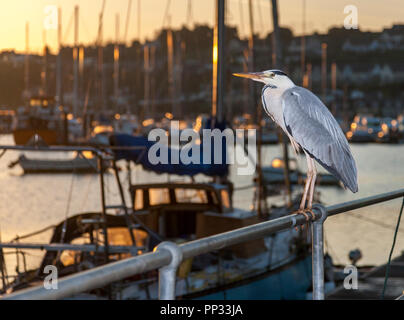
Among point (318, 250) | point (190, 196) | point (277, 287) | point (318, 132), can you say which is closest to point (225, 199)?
point (190, 196)

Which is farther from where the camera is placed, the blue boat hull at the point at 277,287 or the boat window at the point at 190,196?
the boat window at the point at 190,196

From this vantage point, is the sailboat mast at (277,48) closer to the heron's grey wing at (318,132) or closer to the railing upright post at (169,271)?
the heron's grey wing at (318,132)

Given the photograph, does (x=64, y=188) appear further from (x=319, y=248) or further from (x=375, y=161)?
(x=319, y=248)

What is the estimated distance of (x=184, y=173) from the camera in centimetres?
1409

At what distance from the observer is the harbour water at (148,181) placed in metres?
30.8

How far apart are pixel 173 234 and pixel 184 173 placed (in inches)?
44.2

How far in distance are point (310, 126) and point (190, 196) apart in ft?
28.6

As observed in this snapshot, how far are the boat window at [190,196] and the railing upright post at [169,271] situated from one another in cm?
1142

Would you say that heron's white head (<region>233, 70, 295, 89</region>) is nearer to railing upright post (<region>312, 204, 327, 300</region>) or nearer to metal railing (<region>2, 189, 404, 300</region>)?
railing upright post (<region>312, 204, 327, 300</region>)

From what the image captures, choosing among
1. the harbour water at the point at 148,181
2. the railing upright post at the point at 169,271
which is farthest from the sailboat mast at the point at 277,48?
the railing upright post at the point at 169,271

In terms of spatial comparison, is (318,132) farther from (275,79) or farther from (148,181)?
(148,181)
